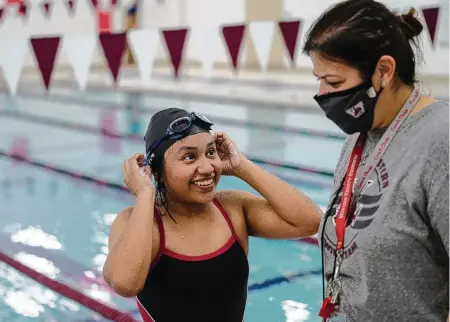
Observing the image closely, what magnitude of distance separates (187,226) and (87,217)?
9.40 ft

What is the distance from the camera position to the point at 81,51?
6594 millimetres

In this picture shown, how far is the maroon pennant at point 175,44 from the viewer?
7270mm

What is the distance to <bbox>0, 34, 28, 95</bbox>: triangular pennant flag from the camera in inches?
238

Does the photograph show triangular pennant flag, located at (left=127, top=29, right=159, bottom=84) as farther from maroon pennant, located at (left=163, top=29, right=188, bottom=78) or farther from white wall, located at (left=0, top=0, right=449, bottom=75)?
white wall, located at (left=0, top=0, right=449, bottom=75)

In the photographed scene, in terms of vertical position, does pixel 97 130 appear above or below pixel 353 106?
below

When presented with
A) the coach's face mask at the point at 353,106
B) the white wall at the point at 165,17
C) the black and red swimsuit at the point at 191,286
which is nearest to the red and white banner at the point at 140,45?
the black and red swimsuit at the point at 191,286

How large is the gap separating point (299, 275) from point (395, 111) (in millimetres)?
2208

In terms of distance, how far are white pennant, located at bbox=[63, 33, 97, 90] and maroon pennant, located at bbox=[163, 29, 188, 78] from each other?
998 mm

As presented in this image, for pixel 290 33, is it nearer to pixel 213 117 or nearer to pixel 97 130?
pixel 213 117

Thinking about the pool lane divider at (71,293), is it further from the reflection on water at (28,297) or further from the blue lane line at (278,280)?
the blue lane line at (278,280)

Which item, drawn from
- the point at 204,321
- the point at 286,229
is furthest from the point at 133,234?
the point at 286,229

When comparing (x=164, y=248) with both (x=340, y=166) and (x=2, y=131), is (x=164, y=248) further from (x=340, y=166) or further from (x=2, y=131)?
(x=2, y=131)

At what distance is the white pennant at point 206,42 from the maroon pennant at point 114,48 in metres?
1.41

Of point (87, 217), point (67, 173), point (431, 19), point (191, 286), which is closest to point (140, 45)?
point (67, 173)
